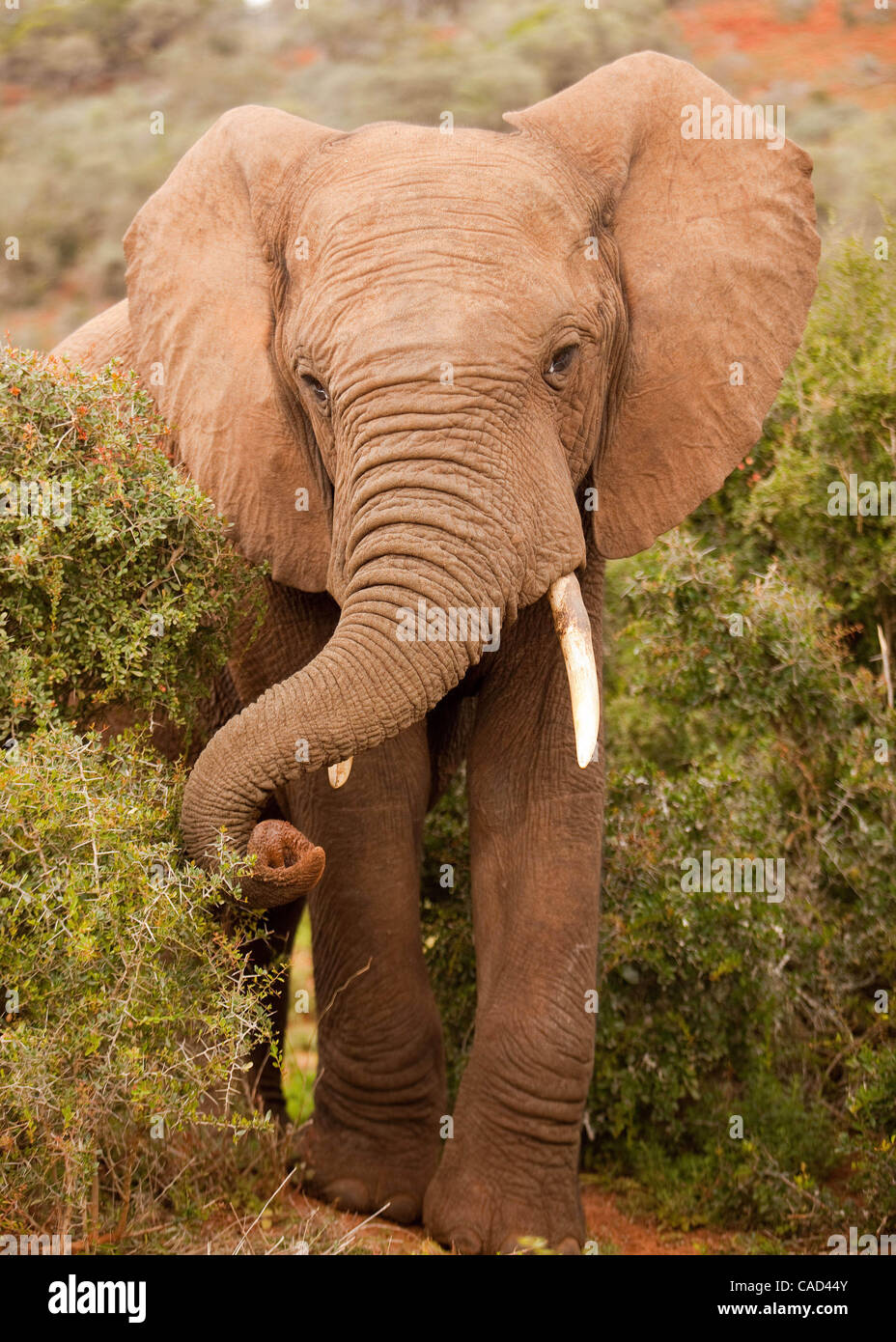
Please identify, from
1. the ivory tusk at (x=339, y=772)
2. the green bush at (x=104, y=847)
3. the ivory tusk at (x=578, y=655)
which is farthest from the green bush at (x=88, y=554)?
the ivory tusk at (x=578, y=655)

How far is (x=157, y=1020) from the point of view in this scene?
4.47 m

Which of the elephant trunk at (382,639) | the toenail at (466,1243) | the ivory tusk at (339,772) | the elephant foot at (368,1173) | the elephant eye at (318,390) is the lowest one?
the toenail at (466,1243)

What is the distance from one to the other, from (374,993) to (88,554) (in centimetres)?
191

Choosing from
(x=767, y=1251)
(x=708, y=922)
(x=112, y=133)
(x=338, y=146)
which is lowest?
(x=767, y=1251)

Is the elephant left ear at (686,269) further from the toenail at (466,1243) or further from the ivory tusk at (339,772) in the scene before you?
the toenail at (466,1243)

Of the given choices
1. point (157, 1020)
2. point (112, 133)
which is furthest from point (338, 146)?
point (112, 133)

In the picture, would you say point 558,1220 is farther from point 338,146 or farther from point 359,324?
point 338,146

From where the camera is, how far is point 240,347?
19.1 ft

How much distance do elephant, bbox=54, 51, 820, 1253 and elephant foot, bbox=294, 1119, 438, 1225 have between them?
0.01 m

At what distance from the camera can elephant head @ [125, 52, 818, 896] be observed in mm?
4902

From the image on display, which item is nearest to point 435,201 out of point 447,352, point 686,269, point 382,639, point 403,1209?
point 447,352

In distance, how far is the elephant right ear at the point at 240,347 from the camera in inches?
227

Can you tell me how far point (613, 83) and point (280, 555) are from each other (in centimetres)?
200

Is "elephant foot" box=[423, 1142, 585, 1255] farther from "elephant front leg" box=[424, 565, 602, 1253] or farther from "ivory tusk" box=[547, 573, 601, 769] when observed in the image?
"ivory tusk" box=[547, 573, 601, 769]
